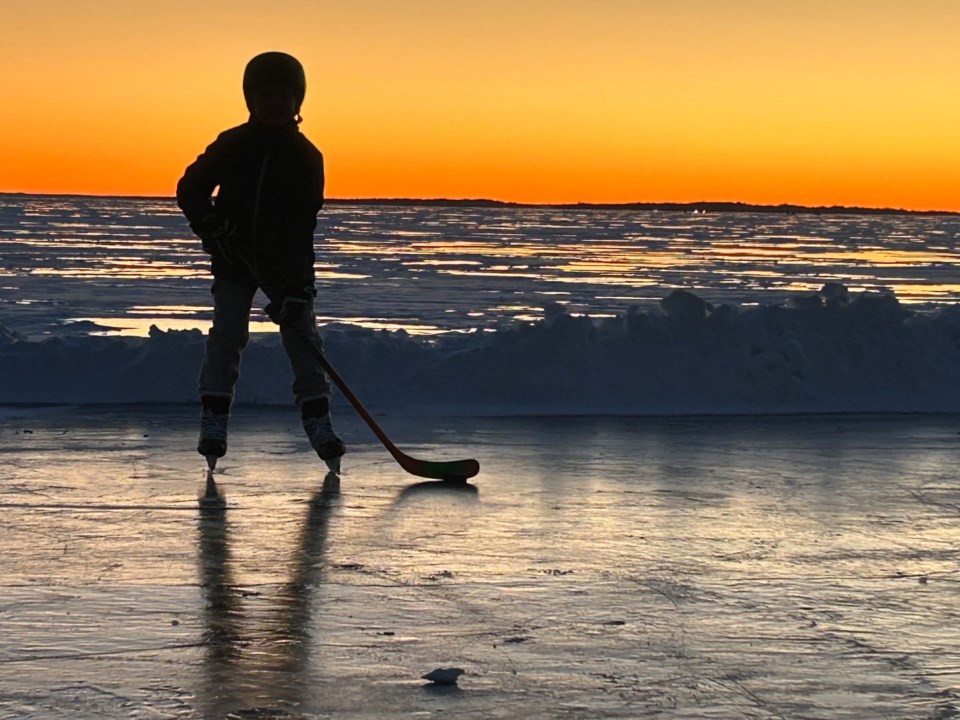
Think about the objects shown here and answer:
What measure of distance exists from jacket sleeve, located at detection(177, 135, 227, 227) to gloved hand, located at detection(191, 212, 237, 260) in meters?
0.02

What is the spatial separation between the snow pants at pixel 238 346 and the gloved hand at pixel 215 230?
190 millimetres

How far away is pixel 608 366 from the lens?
1035 centimetres

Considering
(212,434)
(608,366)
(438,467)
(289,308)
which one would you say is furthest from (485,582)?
(608,366)

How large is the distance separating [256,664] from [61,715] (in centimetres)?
56

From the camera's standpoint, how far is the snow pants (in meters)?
7.15

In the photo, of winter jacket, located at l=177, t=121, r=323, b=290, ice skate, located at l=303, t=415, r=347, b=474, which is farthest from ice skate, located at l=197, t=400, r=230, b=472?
winter jacket, located at l=177, t=121, r=323, b=290

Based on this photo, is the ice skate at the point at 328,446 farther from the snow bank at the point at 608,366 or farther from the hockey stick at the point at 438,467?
the snow bank at the point at 608,366

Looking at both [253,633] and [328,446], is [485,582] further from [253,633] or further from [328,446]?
[328,446]

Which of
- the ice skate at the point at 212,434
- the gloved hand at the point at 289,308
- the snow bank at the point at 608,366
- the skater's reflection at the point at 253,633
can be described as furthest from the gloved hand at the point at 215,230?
the snow bank at the point at 608,366

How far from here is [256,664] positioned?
12.0 ft

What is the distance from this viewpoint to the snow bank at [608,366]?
972 centimetres

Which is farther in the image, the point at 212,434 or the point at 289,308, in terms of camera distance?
the point at 289,308

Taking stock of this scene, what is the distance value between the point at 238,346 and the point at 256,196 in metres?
0.70

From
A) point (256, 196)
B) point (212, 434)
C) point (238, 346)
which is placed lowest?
point (212, 434)
